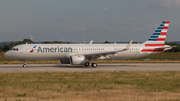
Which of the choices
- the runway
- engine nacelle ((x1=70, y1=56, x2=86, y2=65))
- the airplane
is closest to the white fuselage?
the airplane

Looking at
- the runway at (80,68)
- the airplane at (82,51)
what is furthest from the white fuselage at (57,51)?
the runway at (80,68)

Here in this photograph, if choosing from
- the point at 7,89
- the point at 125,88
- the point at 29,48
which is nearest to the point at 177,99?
the point at 125,88

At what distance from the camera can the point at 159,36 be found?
38.4 m

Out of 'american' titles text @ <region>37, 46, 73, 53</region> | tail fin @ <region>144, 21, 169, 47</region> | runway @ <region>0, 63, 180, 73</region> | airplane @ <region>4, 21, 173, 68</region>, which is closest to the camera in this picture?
runway @ <region>0, 63, 180, 73</region>

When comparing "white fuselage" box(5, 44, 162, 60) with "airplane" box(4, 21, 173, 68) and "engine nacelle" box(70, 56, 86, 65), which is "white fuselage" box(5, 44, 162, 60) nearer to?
"airplane" box(4, 21, 173, 68)

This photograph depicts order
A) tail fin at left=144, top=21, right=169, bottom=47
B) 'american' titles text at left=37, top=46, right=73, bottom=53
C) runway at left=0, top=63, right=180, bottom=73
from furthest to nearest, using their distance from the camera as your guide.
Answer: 1. tail fin at left=144, top=21, right=169, bottom=47
2. 'american' titles text at left=37, top=46, right=73, bottom=53
3. runway at left=0, top=63, right=180, bottom=73

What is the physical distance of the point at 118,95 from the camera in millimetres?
12852

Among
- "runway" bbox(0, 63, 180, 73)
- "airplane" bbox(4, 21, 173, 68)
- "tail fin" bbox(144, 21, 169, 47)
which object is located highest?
"tail fin" bbox(144, 21, 169, 47)

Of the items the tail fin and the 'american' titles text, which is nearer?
the 'american' titles text

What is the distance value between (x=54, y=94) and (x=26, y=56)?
21932 mm

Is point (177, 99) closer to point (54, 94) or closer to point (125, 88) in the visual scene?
→ point (125, 88)

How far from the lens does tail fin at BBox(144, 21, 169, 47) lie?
38156 mm

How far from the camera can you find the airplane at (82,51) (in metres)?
33.3

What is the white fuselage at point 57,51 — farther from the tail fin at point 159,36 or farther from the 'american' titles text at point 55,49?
the tail fin at point 159,36
